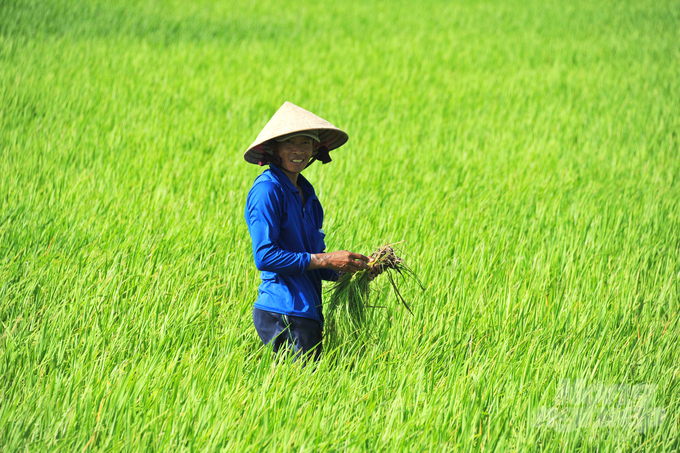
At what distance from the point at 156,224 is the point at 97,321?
1078 mm

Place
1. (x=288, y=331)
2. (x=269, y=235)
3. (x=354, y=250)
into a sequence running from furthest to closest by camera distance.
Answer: (x=354, y=250), (x=288, y=331), (x=269, y=235)

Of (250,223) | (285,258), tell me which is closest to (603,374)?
(285,258)

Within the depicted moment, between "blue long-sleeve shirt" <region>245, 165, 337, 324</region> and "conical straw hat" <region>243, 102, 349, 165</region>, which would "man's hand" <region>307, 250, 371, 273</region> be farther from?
"conical straw hat" <region>243, 102, 349, 165</region>

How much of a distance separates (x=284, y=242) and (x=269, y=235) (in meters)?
0.14

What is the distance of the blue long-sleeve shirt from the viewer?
5.62 feet

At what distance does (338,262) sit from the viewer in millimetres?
1799

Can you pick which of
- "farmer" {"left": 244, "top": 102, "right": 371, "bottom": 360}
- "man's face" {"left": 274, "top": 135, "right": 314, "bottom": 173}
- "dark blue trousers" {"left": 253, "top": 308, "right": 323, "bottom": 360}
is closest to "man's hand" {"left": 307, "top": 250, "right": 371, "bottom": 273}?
"farmer" {"left": 244, "top": 102, "right": 371, "bottom": 360}

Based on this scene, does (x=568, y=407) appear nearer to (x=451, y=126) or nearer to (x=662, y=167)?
(x=662, y=167)

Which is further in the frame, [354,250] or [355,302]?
[354,250]

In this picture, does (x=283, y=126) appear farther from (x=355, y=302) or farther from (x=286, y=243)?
(x=355, y=302)

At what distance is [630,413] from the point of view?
70.6 inches

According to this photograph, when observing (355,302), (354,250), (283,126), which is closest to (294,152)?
(283,126)

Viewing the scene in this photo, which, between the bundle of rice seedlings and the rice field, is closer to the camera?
the rice field

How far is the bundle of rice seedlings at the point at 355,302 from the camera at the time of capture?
6.32ft
